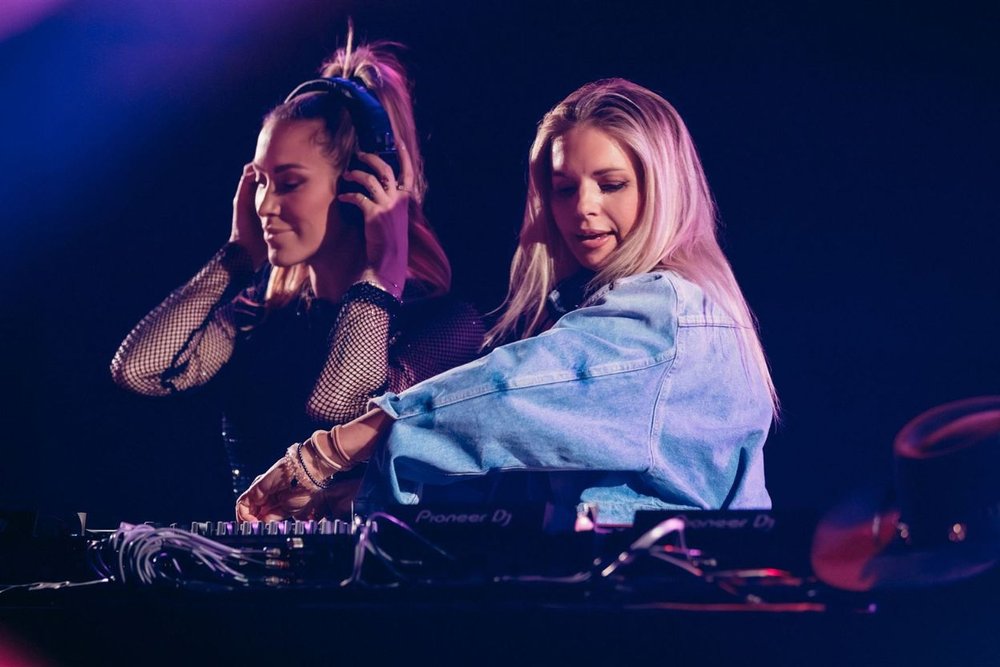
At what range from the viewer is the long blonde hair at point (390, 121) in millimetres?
2072

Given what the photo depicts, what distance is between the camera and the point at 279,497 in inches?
76.5

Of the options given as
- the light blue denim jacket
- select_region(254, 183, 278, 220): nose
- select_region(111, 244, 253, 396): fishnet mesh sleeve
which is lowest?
the light blue denim jacket

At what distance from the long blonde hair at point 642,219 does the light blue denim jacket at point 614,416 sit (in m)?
0.05

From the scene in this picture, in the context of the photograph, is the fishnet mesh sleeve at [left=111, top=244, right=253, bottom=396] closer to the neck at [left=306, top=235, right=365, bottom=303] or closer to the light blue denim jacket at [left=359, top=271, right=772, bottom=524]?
the neck at [left=306, top=235, right=365, bottom=303]

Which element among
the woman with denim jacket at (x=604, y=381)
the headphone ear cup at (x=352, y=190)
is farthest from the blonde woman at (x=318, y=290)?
the woman with denim jacket at (x=604, y=381)

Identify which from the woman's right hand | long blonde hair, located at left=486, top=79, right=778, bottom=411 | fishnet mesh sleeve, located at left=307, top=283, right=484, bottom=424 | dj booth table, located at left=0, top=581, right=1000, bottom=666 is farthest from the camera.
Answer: the woman's right hand

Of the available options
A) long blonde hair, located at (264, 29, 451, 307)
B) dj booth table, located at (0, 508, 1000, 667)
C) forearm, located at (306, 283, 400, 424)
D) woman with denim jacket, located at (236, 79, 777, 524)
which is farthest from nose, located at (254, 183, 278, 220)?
dj booth table, located at (0, 508, 1000, 667)

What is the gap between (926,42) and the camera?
1890 millimetres

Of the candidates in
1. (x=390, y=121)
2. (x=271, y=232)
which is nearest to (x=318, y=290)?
(x=271, y=232)

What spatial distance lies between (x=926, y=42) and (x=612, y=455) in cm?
98

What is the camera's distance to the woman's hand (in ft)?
6.83

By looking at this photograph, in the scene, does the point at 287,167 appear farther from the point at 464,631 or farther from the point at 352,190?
the point at 464,631

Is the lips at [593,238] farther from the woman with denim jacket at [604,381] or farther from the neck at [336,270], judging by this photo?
the neck at [336,270]

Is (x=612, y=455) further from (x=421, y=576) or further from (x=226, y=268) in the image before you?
(x=226, y=268)
